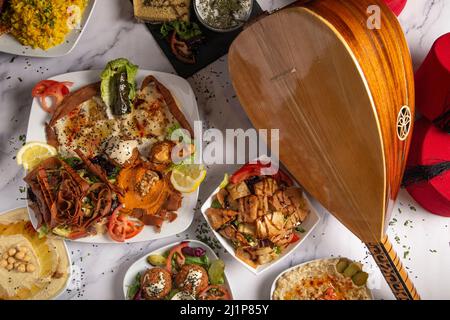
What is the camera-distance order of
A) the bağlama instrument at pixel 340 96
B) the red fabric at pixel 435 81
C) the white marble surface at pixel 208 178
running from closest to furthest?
the bağlama instrument at pixel 340 96 → the red fabric at pixel 435 81 → the white marble surface at pixel 208 178

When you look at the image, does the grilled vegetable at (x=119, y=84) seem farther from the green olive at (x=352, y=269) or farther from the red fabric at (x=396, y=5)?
the green olive at (x=352, y=269)

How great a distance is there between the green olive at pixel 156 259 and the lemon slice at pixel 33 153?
79cm

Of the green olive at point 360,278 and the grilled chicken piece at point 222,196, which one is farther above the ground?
the grilled chicken piece at point 222,196

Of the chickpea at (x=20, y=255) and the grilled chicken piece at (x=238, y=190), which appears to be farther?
the chickpea at (x=20, y=255)

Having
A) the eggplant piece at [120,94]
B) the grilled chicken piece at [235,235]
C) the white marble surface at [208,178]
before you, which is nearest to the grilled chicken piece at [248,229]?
the grilled chicken piece at [235,235]

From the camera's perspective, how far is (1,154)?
3074 millimetres

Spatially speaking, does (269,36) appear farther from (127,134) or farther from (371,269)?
(371,269)

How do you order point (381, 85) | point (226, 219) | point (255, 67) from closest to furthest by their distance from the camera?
point (381, 85)
point (255, 67)
point (226, 219)

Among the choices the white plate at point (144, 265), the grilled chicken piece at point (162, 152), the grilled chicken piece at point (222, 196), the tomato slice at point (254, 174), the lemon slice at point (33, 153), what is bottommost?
the white plate at point (144, 265)

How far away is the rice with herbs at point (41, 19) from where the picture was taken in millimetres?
2818

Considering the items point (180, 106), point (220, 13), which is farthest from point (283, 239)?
point (220, 13)

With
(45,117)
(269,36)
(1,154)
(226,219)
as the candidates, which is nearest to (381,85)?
(269,36)

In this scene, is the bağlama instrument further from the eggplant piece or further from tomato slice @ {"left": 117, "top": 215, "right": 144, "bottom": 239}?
tomato slice @ {"left": 117, "top": 215, "right": 144, "bottom": 239}

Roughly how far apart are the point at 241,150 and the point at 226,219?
41 cm
